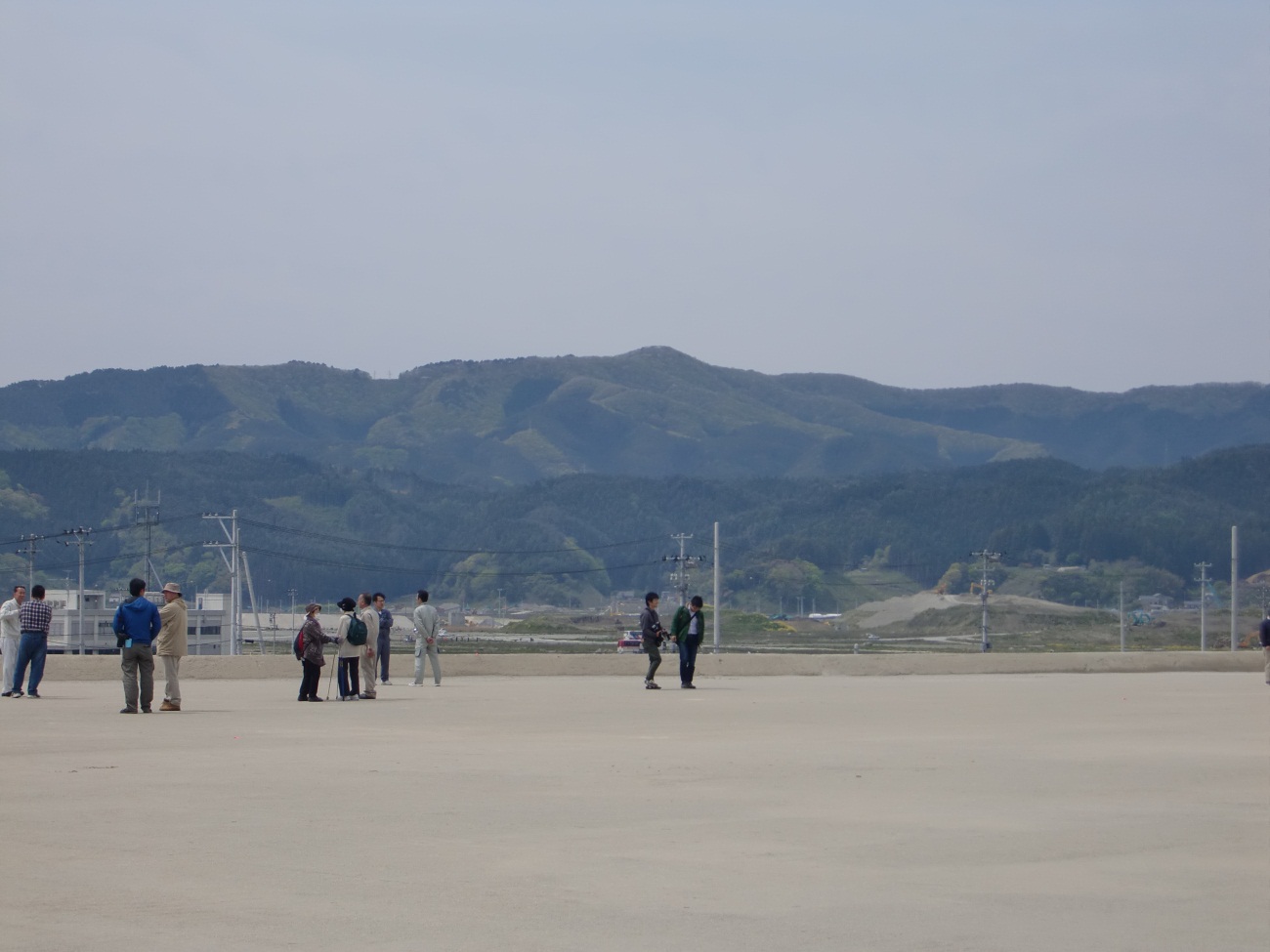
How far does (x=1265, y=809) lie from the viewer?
1123 cm

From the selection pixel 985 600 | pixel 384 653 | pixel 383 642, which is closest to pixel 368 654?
pixel 383 642

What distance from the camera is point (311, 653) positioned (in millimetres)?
23172

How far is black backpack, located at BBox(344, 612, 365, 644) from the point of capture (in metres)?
23.8

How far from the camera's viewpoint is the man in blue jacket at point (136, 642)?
19.8 m

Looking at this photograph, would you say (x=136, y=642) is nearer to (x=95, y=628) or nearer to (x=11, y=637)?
(x=11, y=637)

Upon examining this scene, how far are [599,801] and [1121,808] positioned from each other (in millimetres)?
3447

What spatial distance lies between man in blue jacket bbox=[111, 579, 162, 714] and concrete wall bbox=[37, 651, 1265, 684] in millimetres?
8898

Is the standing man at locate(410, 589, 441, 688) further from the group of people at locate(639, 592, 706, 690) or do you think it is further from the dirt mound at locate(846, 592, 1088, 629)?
the dirt mound at locate(846, 592, 1088, 629)

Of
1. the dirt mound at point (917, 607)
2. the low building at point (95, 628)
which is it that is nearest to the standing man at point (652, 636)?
the low building at point (95, 628)

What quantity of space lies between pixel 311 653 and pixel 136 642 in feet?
11.9

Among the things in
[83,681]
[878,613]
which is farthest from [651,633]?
[878,613]

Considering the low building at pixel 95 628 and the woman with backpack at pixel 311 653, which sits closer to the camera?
the woman with backpack at pixel 311 653

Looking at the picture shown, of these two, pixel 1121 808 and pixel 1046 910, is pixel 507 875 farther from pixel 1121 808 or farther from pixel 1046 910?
pixel 1121 808

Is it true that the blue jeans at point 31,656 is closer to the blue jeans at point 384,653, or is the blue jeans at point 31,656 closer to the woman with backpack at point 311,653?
the woman with backpack at point 311,653
